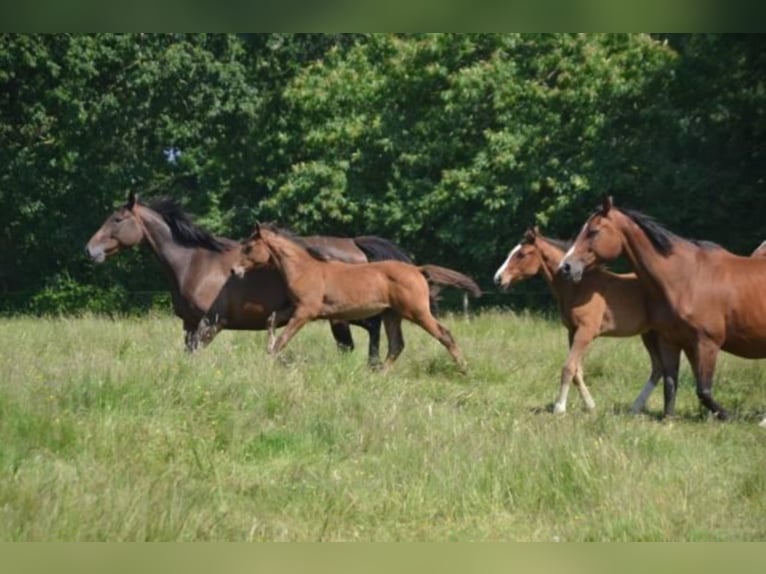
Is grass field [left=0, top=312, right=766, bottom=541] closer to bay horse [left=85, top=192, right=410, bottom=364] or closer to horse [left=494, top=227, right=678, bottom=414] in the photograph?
horse [left=494, top=227, right=678, bottom=414]

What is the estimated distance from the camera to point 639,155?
83.3 ft

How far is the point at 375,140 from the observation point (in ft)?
90.4

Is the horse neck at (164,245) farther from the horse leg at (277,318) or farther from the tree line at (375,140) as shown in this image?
the tree line at (375,140)

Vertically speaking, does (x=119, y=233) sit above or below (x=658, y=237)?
below

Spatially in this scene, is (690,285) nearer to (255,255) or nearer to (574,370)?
(574,370)

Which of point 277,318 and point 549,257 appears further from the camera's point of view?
point 277,318

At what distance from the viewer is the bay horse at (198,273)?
14555 millimetres

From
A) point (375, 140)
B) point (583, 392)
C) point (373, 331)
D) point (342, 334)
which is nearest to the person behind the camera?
point (583, 392)

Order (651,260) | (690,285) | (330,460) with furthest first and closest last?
(651,260), (690,285), (330,460)

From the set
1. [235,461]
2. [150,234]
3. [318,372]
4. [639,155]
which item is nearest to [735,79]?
[639,155]

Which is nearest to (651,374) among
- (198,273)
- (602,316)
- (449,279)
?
(602,316)

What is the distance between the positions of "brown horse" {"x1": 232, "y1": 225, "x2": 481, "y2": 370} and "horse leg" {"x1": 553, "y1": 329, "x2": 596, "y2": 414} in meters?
2.14

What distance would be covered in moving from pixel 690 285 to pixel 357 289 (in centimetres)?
424

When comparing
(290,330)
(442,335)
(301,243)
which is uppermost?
(301,243)
